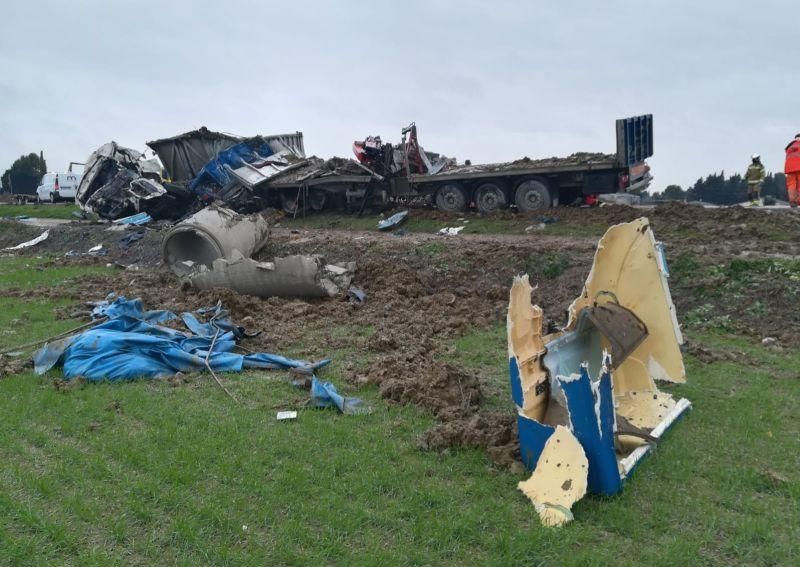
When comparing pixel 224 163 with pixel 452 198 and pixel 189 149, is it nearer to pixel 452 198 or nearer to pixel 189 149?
pixel 189 149

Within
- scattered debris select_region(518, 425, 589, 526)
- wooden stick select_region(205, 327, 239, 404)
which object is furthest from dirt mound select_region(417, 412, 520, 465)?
wooden stick select_region(205, 327, 239, 404)

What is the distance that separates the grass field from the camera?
3.17 m

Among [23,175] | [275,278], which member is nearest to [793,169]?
[275,278]

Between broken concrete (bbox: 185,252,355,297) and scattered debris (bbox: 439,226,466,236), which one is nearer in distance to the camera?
broken concrete (bbox: 185,252,355,297)

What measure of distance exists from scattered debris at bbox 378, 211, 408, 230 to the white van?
23263mm

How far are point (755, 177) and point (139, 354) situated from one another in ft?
51.0

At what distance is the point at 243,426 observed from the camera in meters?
4.69

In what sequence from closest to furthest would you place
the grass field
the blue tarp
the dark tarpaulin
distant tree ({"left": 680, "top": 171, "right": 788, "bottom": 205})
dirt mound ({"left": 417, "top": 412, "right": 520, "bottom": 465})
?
the grass field, dirt mound ({"left": 417, "top": 412, "right": 520, "bottom": 465}), the blue tarp, the dark tarpaulin, distant tree ({"left": 680, "top": 171, "right": 788, "bottom": 205})

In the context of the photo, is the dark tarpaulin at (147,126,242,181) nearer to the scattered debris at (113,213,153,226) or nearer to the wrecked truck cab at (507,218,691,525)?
the scattered debris at (113,213,153,226)

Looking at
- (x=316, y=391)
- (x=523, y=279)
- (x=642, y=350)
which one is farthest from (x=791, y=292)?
(x=316, y=391)

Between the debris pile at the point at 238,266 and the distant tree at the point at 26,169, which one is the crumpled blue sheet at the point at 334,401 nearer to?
the debris pile at the point at 238,266

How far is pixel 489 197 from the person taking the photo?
1546 centimetres

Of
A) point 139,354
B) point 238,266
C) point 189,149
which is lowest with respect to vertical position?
point 139,354

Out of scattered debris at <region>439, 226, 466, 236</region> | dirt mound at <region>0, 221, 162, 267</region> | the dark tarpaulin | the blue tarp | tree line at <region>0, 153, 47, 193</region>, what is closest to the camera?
scattered debris at <region>439, 226, 466, 236</region>
